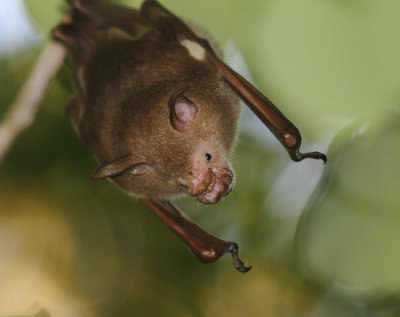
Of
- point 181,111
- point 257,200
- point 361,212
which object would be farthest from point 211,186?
point 257,200

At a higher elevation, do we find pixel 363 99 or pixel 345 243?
pixel 363 99

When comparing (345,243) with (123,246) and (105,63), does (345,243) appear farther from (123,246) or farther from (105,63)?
(123,246)

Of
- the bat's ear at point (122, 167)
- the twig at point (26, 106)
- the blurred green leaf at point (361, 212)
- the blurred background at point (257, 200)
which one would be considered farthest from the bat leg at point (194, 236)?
the blurred green leaf at point (361, 212)

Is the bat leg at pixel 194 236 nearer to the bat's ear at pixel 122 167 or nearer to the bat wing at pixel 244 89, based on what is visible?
the bat's ear at pixel 122 167

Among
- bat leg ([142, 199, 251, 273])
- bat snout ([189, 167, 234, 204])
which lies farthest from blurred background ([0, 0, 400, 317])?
bat snout ([189, 167, 234, 204])

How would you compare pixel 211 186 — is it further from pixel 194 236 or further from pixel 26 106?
pixel 26 106

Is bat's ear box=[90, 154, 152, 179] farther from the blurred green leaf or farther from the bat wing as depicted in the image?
the blurred green leaf

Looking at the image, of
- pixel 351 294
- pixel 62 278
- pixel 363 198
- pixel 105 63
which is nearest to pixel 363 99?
pixel 363 198
